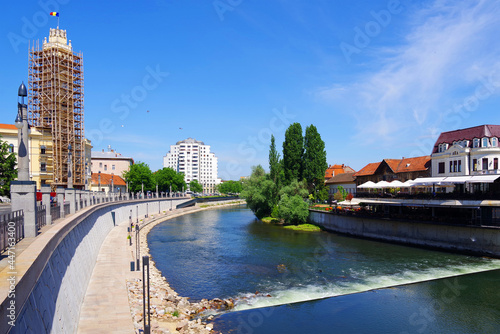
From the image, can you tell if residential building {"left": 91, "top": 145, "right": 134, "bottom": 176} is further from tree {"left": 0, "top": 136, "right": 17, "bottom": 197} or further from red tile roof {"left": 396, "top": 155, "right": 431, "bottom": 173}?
red tile roof {"left": 396, "top": 155, "right": 431, "bottom": 173}

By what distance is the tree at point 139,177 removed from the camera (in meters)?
87.5

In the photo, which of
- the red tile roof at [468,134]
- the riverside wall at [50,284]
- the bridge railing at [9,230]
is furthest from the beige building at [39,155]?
the red tile roof at [468,134]

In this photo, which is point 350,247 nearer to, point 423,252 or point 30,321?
point 423,252

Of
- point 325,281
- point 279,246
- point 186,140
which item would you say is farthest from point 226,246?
point 186,140

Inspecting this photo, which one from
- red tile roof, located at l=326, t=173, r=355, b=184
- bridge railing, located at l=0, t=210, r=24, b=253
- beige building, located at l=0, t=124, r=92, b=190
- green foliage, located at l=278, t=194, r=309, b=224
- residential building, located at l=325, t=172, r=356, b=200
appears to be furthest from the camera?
red tile roof, located at l=326, t=173, r=355, b=184

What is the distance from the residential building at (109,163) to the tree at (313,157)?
230 ft

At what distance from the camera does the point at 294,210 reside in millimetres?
50562

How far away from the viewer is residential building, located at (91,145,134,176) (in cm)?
11137

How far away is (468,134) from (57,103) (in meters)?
61.6

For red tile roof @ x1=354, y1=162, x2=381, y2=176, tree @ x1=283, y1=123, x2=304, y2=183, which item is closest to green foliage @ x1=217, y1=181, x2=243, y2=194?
red tile roof @ x1=354, y1=162, x2=381, y2=176

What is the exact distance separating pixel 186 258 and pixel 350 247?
16.7m

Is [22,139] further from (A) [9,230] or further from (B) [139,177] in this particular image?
(B) [139,177]

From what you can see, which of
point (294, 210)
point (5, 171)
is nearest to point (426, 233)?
point (294, 210)

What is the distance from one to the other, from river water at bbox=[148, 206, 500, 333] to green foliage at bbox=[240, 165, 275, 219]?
2206cm
